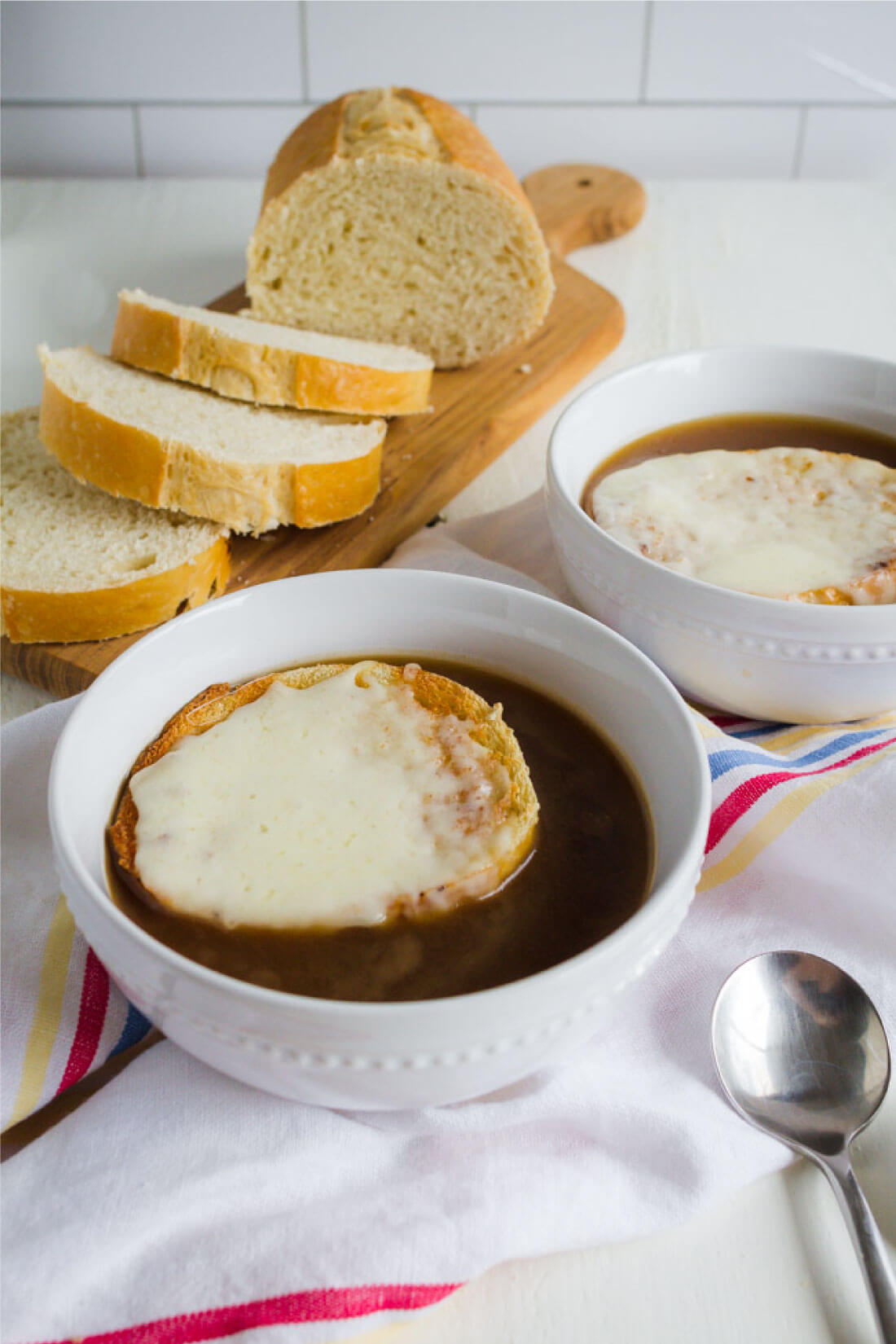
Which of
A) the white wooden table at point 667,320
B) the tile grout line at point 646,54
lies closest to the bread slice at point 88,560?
the white wooden table at point 667,320

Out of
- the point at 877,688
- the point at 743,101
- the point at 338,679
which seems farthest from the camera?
the point at 743,101

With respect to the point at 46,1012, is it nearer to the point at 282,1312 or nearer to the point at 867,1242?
the point at 282,1312

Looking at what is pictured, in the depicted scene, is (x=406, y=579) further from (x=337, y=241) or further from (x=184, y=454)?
(x=337, y=241)

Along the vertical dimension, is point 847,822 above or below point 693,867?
below

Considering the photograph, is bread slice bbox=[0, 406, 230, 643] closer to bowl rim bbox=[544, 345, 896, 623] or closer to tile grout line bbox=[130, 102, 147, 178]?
bowl rim bbox=[544, 345, 896, 623]

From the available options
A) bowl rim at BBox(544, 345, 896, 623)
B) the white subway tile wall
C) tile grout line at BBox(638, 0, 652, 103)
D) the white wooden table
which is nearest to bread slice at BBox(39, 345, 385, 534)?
the white wooden table

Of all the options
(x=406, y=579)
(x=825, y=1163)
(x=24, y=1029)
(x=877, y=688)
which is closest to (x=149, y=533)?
(x=406, y=579)
